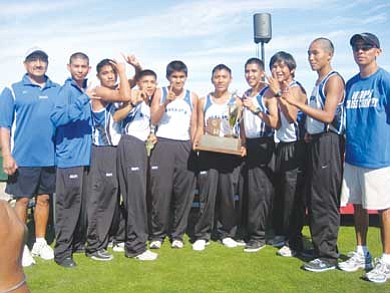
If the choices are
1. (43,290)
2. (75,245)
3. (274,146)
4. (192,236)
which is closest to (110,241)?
(75,245)

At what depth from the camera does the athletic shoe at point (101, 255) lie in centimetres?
519

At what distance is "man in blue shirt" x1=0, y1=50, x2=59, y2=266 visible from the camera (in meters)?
5.12

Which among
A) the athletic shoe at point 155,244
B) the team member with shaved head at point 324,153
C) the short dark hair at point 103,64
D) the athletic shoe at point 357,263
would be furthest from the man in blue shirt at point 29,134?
the athletic shoe at point 357,263

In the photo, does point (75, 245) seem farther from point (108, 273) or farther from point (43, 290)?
point (43, 290)

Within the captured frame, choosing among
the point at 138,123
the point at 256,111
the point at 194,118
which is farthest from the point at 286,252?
the point at 138,123

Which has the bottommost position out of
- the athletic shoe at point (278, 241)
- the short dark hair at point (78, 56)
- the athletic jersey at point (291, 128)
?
the athletic shoe at point (278, 241)

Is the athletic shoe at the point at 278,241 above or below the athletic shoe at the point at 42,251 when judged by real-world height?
below

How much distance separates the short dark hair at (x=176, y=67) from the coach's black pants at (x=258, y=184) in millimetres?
1107

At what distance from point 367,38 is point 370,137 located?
906mm

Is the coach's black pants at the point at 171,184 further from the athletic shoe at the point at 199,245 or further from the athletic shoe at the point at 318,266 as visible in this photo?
the athletic shoe at the point at 318,266

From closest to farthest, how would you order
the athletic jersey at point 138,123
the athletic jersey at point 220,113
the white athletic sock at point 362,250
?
the white athletic sock at point 362,250
the athletic jersey at point 138,123
the athletic jersey at point 220,113

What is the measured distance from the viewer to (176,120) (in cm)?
567

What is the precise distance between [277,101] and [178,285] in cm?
221

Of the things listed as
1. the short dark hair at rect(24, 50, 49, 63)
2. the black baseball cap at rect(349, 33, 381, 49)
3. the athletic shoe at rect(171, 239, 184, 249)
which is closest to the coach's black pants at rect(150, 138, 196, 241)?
the athletic shoe at rect(171, 239, 184, 249)
